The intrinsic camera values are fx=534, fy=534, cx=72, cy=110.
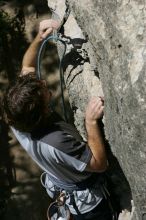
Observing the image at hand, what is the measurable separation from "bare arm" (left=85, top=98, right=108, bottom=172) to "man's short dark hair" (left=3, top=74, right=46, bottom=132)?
0.25m

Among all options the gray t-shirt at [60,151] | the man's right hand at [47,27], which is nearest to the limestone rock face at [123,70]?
the gray t-shirt at [60,151]

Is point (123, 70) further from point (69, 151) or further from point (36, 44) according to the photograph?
point (36, 44)

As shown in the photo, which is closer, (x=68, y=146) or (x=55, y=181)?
(x=68, y=146)

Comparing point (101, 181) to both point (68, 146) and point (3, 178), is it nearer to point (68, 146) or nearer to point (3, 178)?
point (68, 146)

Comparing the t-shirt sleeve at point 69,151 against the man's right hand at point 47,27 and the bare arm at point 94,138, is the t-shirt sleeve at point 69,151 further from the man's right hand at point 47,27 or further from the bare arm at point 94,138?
the man's right hand at point 47,27

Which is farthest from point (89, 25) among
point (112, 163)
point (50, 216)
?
point (50, 216)

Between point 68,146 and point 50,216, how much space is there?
844 millimetres

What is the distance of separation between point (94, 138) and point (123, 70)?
2.01 feet

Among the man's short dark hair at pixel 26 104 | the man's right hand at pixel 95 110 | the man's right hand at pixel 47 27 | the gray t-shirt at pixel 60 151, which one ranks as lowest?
the gray t-shirt at pixel 60 151

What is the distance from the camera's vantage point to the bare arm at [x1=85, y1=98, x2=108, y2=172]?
275cm

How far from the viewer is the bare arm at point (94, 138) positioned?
9.02 ft

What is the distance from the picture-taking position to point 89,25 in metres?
2.65

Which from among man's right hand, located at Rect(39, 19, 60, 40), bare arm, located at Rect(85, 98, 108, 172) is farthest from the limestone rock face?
man's right hand, located at Rect(39, 19, 60, 40)

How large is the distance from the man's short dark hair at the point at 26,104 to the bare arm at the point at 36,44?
55cm
